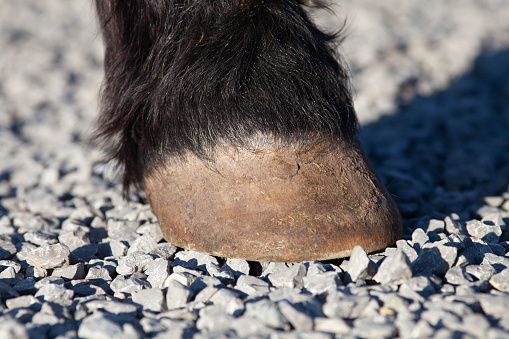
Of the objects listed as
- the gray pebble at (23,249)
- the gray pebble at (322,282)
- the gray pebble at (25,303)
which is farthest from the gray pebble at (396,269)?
the gray pebble at (23,249)

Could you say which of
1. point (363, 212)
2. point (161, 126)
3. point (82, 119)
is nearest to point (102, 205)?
point (161, 126)

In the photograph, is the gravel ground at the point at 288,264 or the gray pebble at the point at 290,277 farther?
the gray pebble at the point at 290,277

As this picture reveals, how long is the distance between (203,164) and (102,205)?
2.43 ft

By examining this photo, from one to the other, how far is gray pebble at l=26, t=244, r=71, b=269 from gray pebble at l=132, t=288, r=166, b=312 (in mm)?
313

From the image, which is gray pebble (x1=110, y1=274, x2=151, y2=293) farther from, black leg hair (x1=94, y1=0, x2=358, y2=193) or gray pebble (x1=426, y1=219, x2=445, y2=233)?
gray pebble (x1=426, y1=219, x2=445, y2=233)

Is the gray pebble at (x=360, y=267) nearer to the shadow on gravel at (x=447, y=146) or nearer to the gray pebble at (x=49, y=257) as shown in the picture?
the shadow on gravel at (x=447, y=146)

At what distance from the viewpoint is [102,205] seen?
1897 millimetres

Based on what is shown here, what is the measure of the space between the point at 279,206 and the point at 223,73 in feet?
1.26

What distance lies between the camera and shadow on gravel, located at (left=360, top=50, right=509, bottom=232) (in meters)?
1.86

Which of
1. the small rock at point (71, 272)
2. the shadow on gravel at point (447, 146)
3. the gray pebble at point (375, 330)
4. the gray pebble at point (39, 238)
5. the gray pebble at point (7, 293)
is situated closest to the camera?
the gray pebble at point (375, 330)

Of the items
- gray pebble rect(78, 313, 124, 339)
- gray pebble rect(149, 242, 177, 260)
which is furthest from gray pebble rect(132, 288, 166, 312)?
gray pebble rect(149, 242, 177, 260)

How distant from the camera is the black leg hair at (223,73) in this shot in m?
1.29

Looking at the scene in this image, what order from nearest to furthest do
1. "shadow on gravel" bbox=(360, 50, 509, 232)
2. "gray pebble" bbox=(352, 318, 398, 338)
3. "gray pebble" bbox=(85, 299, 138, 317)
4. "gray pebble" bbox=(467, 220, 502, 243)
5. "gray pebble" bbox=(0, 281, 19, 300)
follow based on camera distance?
"gray pebble" bbox=(352, 318, 398, 338)
"gray pebble" bbox=(85, 299, 138, 317)
"gray pebble" bbox=(0, 281, 19, 300)
"gray pebble" bbox=(467, 220, 502, 243)
"shadow on gravel" bbox=(360, 50, 509, 232)

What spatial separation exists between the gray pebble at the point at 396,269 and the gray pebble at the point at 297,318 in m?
0.25
